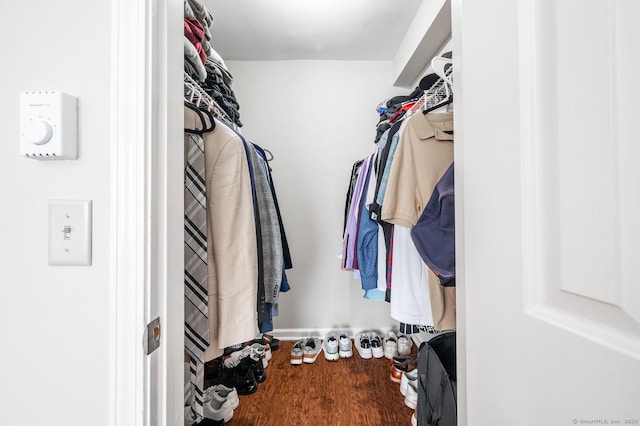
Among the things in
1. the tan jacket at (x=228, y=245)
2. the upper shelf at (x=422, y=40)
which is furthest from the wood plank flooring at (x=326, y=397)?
the upper shelf at (x=422, y=40)

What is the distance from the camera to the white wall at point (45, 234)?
40 cm

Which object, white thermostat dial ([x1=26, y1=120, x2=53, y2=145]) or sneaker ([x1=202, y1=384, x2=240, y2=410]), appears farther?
sneaker ([x1=202, y1=384, x2=240, y2=410])

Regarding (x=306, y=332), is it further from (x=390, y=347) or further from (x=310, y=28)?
(x=310, y=28)

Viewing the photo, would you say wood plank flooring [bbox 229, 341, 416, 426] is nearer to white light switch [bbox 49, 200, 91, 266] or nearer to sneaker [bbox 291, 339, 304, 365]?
sneaker [bbox 291, 339, 304, 365]

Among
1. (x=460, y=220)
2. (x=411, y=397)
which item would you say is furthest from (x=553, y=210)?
(x=411, y=397)

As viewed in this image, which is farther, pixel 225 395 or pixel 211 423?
pixel 225 395

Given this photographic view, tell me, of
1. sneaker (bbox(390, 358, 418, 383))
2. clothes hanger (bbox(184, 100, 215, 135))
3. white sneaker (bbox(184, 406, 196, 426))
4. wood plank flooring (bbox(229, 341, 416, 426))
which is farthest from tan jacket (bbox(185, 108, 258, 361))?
sneaker (bbox(390, 358, 418, 383))

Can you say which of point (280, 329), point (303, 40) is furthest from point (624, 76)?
point (280, 329)

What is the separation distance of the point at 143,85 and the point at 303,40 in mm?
1687

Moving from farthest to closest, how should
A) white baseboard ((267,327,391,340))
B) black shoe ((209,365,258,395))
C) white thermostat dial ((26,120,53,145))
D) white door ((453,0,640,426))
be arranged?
white baseboard ((267,327,391,340))
black shoe ((209,365,258,395))
white thermostat dial ((26,120,53,145))
white door ((453,0,640,426))

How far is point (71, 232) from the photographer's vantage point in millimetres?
402

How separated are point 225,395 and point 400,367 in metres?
0.96

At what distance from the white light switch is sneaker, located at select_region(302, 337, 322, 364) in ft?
5.06

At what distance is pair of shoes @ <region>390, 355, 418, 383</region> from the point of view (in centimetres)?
144
